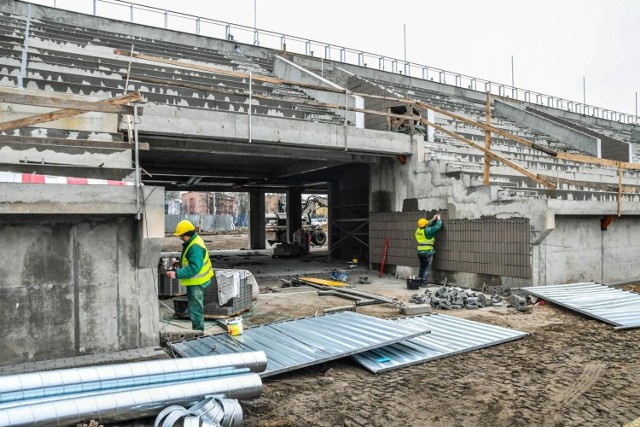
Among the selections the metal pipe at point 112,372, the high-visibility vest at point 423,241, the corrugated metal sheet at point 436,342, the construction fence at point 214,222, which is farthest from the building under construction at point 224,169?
the construction fence at point 214,222

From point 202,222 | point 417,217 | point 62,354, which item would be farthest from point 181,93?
point 202,222

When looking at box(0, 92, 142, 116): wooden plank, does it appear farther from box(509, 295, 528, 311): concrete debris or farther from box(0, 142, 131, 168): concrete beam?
box(509, 295, 528, 311): concrete debris

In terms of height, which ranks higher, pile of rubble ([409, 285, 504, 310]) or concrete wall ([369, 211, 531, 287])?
concrete wall ([369, 211, 531, 287])

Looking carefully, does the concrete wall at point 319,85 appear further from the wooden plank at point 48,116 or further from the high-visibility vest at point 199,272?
the wooden plank at point 48,116

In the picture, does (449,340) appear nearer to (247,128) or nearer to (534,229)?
(534,229)

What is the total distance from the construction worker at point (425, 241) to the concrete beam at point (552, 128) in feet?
33.2

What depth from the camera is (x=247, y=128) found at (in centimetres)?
1005

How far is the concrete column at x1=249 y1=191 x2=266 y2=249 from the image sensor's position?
23797 millimetres

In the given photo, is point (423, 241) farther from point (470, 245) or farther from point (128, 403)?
point (128, 403)

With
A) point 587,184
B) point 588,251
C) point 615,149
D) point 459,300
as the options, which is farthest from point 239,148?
point 615,149

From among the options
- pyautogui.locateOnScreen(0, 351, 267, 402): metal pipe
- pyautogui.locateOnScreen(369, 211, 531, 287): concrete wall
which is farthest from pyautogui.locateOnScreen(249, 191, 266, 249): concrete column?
pyautogui.locateOnScreen(0, 351, 267, 402): metal pipe

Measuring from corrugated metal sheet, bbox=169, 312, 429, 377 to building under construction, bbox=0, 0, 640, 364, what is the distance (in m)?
0.87

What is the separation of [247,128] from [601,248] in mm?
8581

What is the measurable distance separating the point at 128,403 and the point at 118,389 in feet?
1.09
